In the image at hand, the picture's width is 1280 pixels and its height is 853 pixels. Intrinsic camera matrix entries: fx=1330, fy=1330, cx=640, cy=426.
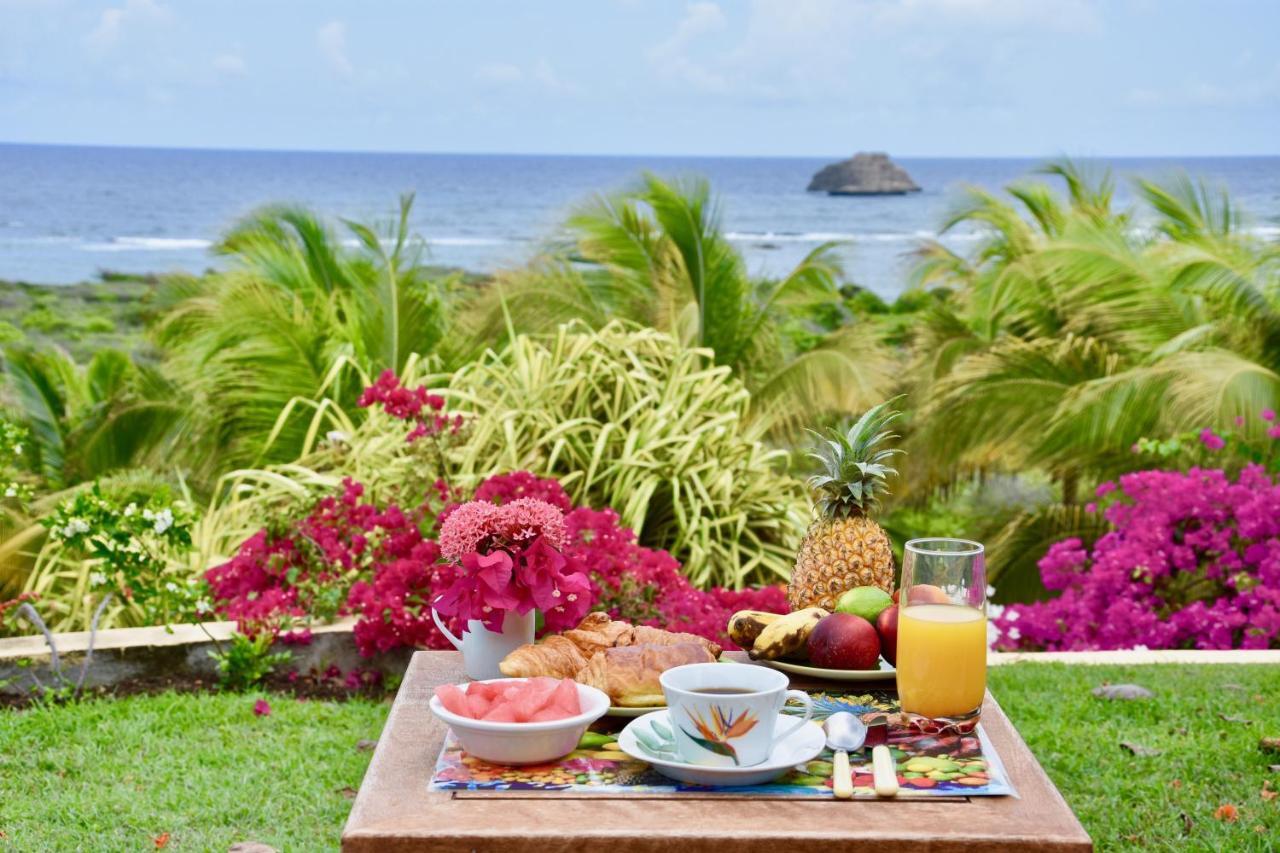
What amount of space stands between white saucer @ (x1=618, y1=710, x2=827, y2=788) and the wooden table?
4 cm

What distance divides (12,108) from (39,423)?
223ft

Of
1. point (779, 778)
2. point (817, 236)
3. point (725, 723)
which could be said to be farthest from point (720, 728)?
point (817, 236)

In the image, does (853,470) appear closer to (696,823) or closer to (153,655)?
(696,823)

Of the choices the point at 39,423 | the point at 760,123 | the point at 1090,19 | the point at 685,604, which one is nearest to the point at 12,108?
the point at 760,123

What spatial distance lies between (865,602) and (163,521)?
2863 millimetres

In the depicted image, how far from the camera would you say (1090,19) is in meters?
64.7

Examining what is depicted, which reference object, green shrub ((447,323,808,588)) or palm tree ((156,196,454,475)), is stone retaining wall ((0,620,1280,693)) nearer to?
green shrub ((447,323,808,588))

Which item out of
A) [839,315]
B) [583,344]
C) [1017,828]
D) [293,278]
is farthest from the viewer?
[839,315]

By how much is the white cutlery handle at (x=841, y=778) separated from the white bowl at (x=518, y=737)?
15.3 inches

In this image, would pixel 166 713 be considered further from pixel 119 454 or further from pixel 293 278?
pixel 293 278

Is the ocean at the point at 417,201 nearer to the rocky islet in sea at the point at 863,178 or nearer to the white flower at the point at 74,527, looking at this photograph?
the rocky islet in sea at the point at 863,178

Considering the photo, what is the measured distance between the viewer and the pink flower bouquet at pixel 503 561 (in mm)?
2553

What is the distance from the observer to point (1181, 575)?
593 cm

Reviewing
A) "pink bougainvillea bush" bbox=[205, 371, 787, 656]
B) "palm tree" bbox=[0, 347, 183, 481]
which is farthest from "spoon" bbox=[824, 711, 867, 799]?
"palm tree" bbox=[0, 347, 183, 481]
